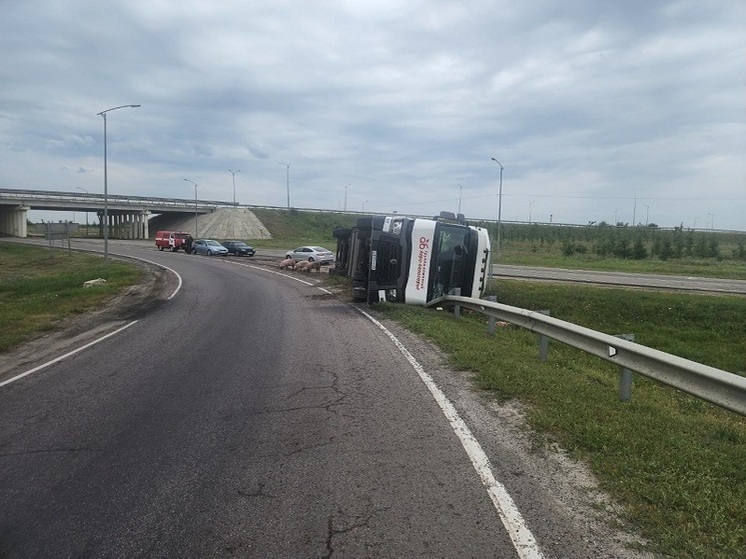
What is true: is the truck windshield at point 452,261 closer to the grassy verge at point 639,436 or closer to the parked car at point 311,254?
the grassy verge at point 639,436

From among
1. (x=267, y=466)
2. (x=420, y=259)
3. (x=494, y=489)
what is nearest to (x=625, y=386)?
(x=494, y=489)

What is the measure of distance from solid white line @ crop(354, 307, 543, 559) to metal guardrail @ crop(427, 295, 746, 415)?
2238 mm

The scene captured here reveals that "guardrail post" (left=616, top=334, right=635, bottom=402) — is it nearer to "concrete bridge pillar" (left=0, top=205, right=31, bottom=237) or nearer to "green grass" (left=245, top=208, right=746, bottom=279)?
"green grass" (left=245, top=208, right=746, bottom=279)

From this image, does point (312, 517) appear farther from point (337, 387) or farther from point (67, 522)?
point (337, 387)

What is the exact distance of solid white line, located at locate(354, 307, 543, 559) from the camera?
3461mm

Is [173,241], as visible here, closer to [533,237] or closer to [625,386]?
[533,237]

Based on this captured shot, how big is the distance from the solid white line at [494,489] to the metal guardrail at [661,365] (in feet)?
7.34

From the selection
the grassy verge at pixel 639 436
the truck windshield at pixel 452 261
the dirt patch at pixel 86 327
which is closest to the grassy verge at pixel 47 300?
the dirt patch at pixel 86 327

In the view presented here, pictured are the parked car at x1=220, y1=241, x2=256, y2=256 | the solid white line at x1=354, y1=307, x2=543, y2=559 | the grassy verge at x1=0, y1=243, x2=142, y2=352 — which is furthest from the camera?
the parked car at x1=220, y1=241, x2=256, y2=256

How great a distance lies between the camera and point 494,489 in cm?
424

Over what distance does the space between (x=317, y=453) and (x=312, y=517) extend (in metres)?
1.18

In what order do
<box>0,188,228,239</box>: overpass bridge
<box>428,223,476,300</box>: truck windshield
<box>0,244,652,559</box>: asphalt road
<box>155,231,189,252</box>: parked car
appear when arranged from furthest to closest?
<box>0,188,228,239</box>: overpass bridge < <box>155,231,189,252</box>: parked car < <box>428,223,476,300</box>: truck windshield < <box>0,244,652,559</box>: asphalt road

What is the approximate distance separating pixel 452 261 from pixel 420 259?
3.29ft

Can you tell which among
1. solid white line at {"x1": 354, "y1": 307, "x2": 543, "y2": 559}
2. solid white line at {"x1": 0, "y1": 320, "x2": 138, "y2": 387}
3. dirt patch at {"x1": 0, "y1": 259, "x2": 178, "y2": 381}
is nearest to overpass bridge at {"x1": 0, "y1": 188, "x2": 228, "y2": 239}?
dirt patch at {"x1": 0, "y1": 259, "x2": 178, "y2": 381}
